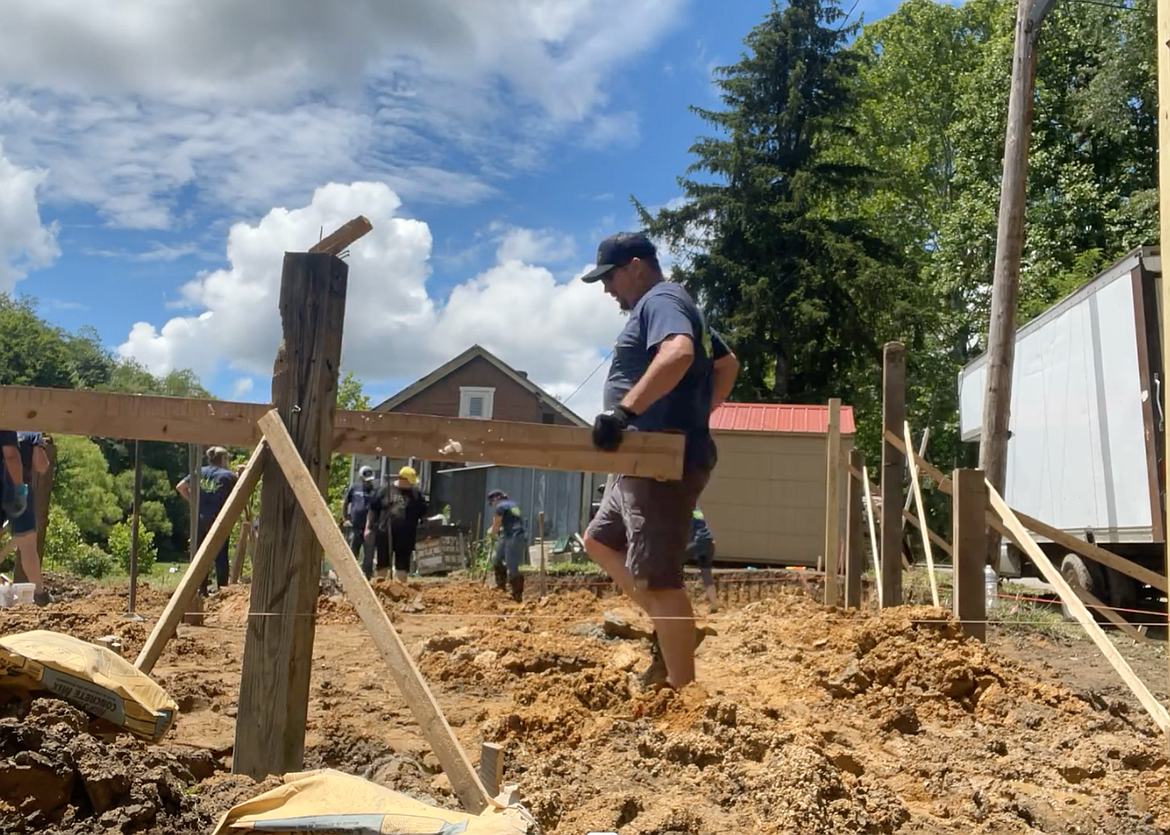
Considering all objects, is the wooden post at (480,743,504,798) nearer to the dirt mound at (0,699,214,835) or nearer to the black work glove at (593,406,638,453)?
the dirt mound at (0,699,214,835)

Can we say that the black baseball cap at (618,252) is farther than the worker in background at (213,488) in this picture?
No

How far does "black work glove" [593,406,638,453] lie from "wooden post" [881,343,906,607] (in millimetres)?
4431

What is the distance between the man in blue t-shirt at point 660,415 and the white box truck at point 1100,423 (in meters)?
4.64

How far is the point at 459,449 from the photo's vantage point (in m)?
3.32

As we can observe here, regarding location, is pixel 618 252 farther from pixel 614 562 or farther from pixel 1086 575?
pixel 1086 575

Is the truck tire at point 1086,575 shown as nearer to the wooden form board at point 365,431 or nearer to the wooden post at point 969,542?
the wooden post at point 969,542

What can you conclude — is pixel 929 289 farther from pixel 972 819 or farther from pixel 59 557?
pixel 972 819

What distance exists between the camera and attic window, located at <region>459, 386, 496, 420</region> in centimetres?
3188

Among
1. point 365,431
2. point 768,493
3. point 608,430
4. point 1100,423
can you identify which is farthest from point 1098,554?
point 768,493

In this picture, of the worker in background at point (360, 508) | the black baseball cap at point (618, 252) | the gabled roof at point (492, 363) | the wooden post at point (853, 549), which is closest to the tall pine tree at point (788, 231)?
the gabled roof at point (492, 363)

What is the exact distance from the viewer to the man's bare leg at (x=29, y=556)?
7477 mm

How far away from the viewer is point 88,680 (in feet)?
9.10

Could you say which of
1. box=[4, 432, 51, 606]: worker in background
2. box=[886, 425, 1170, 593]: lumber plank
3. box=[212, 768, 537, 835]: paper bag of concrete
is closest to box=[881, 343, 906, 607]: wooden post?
box=[886, 425, 1170, 593]: lumber plank

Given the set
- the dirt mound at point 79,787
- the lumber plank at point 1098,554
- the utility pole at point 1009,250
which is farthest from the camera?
the utility pole at point 1009,250
